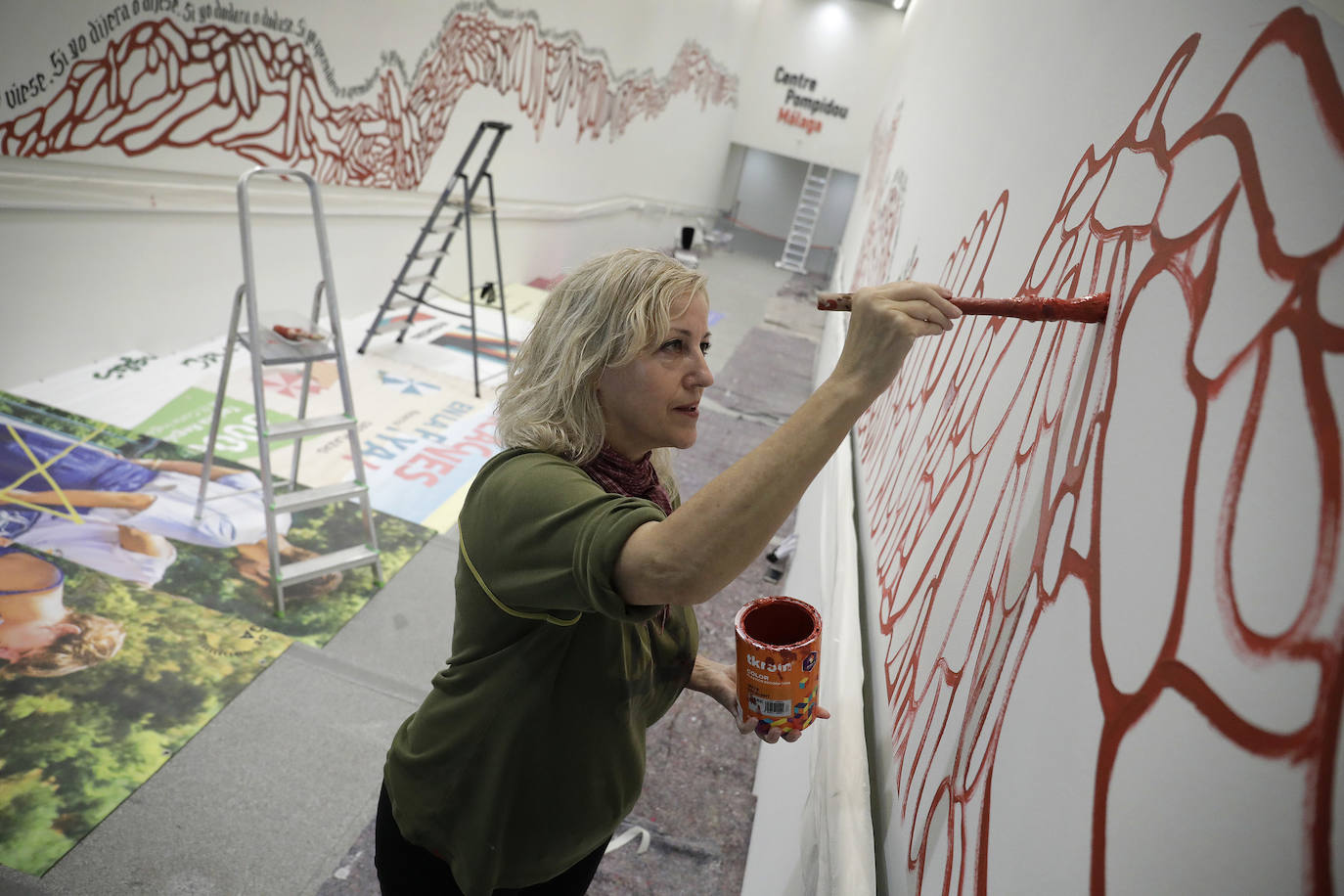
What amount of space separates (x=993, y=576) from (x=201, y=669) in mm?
2492

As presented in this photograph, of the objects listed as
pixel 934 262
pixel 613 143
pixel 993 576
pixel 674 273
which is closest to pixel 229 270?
pixel 934 262

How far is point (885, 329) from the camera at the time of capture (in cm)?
91

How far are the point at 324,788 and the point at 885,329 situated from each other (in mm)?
2141

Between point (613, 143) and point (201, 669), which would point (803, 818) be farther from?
point (613, 143)

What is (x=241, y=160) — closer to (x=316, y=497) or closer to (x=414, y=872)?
(x=316, y=497)

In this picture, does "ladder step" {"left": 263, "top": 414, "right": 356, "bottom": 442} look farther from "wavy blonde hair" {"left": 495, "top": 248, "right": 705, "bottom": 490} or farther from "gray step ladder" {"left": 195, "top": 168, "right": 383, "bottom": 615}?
"wavy blonde hair" {"left": 495, "top": 248, "right": 705, "bottom": 490}

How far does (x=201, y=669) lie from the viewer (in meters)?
2.62

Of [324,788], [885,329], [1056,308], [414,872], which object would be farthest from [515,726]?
[324,788]

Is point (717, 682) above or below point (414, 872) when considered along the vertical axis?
above

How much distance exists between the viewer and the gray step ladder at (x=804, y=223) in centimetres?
1458

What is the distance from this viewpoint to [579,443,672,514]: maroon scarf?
1204 mm

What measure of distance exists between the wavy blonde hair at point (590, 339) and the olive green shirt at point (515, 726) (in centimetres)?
8

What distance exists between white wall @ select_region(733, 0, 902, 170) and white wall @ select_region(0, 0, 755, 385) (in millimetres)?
5224

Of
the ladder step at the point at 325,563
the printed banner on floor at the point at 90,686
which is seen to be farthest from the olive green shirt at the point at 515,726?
the ladder step at the point at 325,563
